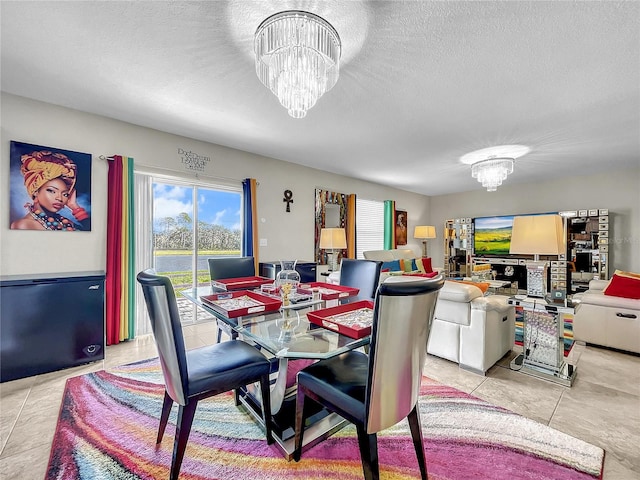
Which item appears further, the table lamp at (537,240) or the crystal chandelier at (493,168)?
the crystal chandelier at (493,168)

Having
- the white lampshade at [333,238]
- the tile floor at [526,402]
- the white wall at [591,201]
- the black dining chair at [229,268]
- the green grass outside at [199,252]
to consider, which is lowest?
the tile floor at [526,402]

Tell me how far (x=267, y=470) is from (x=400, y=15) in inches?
106

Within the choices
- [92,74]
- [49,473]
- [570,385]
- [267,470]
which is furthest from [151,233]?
[570,385]

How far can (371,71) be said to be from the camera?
88.6 inches

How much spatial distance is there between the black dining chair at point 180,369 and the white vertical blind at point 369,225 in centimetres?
472

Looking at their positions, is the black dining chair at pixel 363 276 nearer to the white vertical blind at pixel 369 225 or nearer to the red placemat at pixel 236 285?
the red placemat at pixel 236 285

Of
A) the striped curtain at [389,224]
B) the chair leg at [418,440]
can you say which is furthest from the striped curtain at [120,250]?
the striped curtain at [389,224]

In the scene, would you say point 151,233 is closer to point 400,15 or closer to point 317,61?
point 317,61

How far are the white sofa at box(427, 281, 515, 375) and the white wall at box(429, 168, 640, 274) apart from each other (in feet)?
14.5

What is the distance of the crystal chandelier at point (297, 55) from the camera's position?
1663mm

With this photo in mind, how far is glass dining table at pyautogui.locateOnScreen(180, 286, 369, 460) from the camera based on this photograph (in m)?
1.34

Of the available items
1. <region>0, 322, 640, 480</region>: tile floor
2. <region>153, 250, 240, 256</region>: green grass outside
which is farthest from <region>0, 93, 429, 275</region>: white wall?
<region>0, 322, 640, 480</region>: tile floor

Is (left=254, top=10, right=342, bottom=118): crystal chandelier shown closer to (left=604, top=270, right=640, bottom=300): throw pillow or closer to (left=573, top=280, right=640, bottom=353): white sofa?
(left=573, top=280, right=640, bottom=353): white sofa

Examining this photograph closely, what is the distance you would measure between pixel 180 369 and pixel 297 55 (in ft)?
6.21
